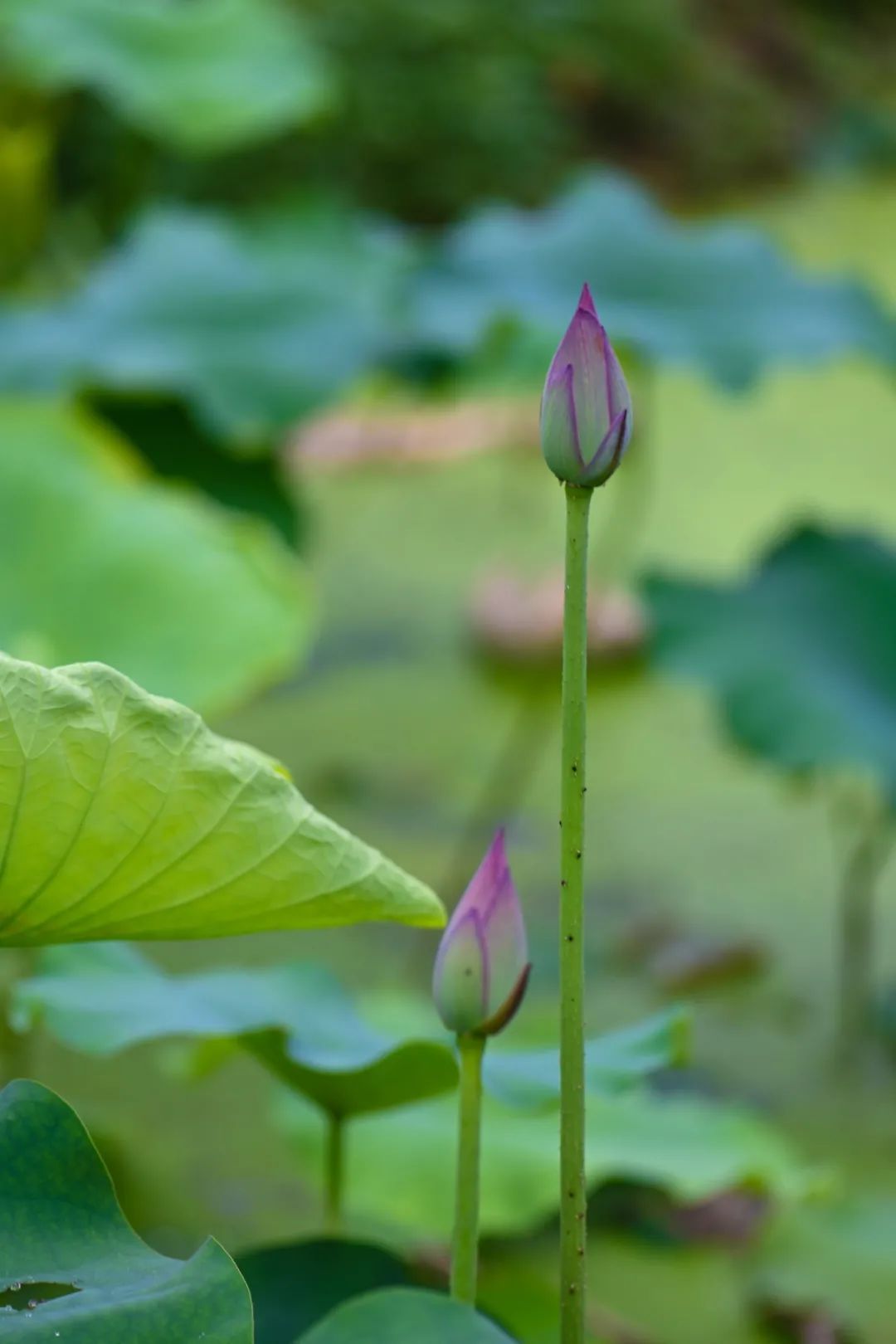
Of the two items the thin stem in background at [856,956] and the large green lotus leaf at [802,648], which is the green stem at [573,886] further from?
the thin stem in background at [856,956]

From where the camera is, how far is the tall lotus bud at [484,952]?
0.50m

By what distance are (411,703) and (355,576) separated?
2.35 feet

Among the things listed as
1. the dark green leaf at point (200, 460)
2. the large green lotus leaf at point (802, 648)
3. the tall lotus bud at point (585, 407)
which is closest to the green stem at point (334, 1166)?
the tall lotus bud at point (585, 407)

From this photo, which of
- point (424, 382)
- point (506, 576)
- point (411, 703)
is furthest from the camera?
point (506, 576)

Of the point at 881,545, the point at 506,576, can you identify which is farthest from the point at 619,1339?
the point at 506,576

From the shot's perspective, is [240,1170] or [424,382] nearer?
[240,1170]

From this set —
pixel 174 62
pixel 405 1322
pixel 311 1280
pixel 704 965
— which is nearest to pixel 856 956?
pixel 704 965

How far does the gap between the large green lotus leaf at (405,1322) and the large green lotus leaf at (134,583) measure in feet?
3.21

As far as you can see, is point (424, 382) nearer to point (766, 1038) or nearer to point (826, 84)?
point (766, 1038)

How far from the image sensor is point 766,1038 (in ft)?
6.63

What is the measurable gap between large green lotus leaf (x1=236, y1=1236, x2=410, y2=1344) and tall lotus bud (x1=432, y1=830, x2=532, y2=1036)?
18 cm

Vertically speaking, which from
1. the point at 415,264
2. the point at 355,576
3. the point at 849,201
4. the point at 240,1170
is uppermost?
the point at 849,201

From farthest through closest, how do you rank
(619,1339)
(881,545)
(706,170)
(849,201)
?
1. (706,170)
2. (849,201)
3. (881,545)
4. (619,1339)

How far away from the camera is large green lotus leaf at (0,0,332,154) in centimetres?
271
